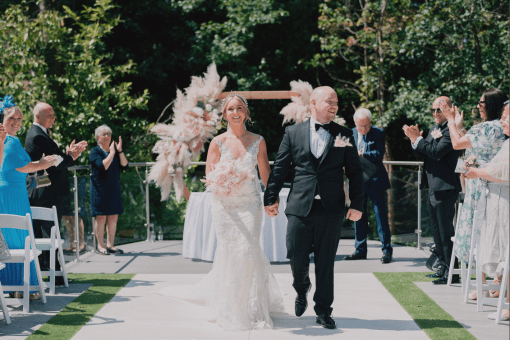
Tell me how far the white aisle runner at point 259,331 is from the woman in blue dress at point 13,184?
0.94 m

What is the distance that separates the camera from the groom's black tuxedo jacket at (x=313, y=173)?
442 cm

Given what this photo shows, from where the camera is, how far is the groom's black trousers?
4.48 meters

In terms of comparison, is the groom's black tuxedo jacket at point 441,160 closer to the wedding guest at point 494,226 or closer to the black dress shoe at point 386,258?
the wedding guest at point 494,226

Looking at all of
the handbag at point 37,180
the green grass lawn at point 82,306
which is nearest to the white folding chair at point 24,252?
the green grass lawn at point 82,306

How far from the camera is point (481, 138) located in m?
4.82

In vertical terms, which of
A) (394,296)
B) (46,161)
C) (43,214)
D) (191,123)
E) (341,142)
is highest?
(191,123)

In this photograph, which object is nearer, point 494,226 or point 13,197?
point 494,226

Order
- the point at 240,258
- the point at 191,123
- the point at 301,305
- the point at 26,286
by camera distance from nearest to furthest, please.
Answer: the point at 240,258
the point at 301,305
the point at 26,286
the point at 191,123

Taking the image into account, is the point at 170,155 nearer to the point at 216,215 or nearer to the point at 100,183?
the point at 100,183

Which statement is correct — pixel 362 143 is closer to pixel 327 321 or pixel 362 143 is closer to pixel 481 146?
pixel 481 146

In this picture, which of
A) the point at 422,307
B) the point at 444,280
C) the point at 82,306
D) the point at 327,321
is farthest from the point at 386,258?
the point at 82,306

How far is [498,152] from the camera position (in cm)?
452

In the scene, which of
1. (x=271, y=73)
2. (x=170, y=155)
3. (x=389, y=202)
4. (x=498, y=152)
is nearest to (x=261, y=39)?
(x=271, y=73)

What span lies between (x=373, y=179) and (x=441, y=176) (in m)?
1.56
